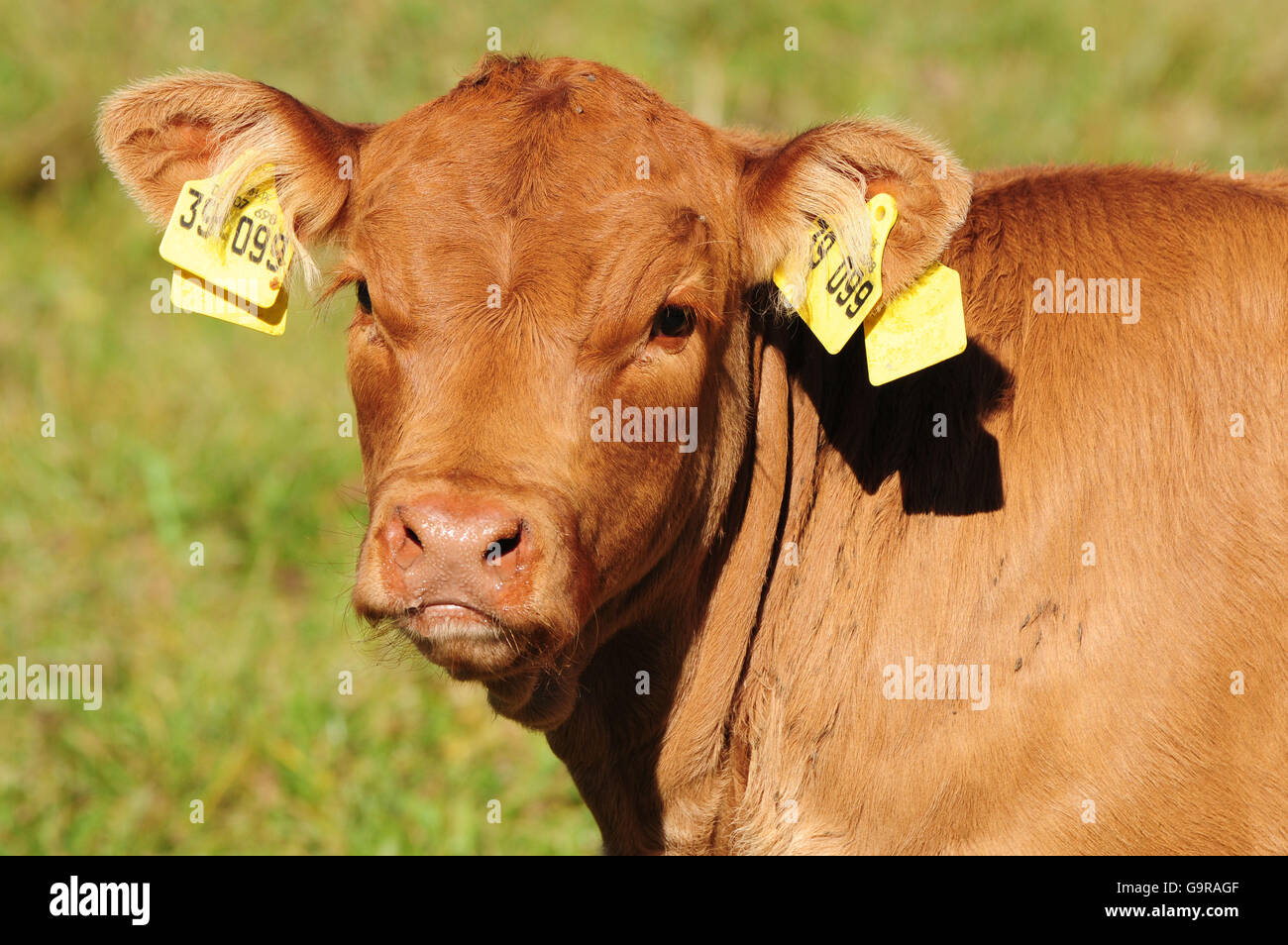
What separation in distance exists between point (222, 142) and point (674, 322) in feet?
5.02

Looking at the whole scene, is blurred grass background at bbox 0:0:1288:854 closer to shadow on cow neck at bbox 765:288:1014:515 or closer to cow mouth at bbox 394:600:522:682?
cow mouth at bbox 394:600:522:682

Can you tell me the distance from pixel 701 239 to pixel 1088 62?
6.87 m

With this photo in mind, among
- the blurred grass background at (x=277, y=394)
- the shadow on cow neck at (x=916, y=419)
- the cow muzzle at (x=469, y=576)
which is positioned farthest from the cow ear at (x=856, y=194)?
the blurred grass background at (x=277, y=394)

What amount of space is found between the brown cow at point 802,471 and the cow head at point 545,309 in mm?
10

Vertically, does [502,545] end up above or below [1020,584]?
above

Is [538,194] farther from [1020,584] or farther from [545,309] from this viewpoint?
[1020,584]

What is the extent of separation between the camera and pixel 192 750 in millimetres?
5676

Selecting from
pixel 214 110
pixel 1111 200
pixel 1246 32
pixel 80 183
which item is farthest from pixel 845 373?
pixel 80 183

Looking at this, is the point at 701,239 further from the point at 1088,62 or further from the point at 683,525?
the point at 1088,62

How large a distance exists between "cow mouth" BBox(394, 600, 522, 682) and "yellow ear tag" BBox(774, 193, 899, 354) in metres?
1.17

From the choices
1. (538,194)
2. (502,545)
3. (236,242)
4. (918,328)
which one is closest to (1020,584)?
(918,328)

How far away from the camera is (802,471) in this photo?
393 centimetres

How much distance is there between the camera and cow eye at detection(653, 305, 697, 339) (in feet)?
11.4

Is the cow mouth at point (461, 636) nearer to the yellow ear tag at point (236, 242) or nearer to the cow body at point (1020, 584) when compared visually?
the cow body at point (1020, 584)
